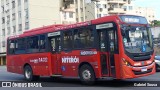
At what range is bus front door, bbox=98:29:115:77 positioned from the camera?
13.4 m

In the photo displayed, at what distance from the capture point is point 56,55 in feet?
55.4

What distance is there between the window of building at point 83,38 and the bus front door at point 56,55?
1619 millimetres

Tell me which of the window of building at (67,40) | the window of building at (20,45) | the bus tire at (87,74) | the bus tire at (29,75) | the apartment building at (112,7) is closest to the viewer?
the bus tire at (87,74)

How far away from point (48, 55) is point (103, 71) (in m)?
4.50

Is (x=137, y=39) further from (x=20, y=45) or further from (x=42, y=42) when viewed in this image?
(x=20, y=45)

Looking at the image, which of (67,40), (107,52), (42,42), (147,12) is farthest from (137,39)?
(147,12)

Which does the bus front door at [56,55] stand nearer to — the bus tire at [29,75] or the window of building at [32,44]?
the window of building at [32,44]

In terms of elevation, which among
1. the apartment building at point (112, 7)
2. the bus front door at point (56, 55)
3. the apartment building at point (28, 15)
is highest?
the apartment building at point (112, 7)

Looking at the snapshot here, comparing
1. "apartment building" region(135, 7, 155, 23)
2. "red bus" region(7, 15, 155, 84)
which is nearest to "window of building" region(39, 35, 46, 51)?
"red bus" region(7, 15, 155, 84)

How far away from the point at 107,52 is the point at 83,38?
5.63 ft

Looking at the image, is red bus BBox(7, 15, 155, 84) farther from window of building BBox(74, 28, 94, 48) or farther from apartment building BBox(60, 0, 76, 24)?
apartment building BBox(60, 0, 76, 24)

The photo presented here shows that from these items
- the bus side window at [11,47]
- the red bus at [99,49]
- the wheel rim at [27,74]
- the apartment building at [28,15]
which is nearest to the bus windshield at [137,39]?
the red bus at [99,49]

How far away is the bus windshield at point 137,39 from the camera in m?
13.2

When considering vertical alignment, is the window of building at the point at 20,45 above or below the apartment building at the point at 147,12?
below
